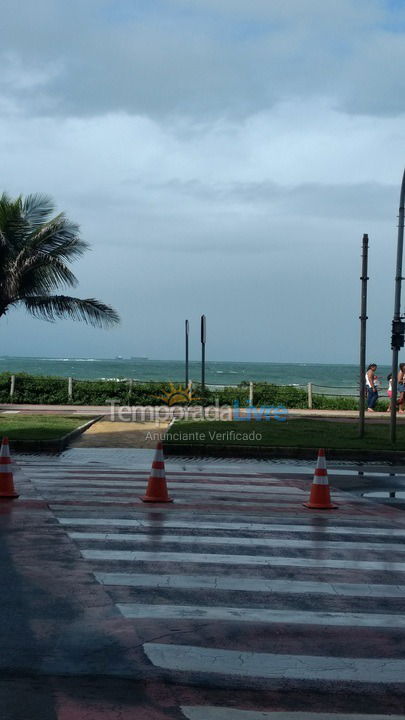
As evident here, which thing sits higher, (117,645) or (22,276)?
(22,276)

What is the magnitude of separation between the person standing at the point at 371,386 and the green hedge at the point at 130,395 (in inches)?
87.3

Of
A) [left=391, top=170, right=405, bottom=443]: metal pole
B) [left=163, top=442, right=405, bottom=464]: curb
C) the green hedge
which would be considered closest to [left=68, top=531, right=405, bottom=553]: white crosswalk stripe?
[left=163, top=442, right=405, bottom=464]: curb

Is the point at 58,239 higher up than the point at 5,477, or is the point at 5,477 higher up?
the point at 58,239

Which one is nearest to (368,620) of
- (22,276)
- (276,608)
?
(276,608)

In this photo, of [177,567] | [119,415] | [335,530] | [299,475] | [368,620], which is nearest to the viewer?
[368,620]

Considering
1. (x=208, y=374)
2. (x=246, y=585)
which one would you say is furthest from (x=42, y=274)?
(x=208, y=374)

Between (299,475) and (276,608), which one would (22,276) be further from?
(276,608)

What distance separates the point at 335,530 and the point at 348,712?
5023 mm

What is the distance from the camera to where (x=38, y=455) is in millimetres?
16828

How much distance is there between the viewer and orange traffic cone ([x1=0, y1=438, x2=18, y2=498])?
11.1 m

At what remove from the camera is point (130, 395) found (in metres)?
33.0

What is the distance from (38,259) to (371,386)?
38.9ft

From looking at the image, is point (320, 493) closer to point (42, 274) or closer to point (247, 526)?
point (247, 526)

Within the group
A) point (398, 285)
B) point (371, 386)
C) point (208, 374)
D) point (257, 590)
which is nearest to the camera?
point (257, 590)
